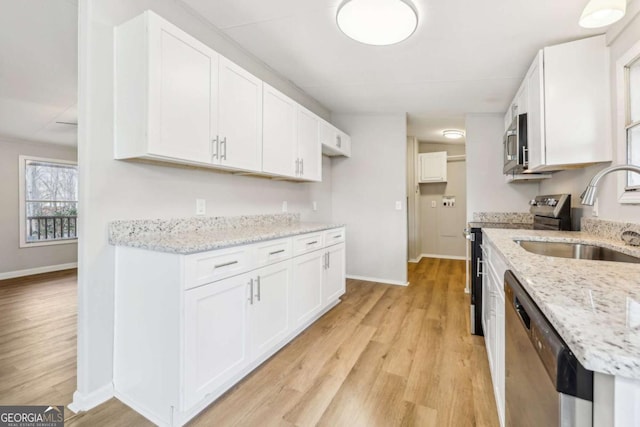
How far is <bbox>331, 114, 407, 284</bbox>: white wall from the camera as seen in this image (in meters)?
3.98

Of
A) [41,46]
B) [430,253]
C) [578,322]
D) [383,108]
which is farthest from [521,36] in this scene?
[430,253]

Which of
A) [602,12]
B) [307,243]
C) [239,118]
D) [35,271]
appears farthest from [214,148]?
[35,271]

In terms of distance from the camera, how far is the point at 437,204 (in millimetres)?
6020

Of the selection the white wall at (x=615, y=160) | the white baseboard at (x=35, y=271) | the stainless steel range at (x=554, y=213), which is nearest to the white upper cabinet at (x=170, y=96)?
the white wall at (x=615, y=160)

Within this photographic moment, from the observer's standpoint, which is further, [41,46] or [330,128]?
[330,128]

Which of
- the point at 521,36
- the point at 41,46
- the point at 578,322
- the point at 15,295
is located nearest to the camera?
the point at 578,322

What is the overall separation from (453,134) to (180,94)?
4.51 meters

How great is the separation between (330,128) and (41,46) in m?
2.66


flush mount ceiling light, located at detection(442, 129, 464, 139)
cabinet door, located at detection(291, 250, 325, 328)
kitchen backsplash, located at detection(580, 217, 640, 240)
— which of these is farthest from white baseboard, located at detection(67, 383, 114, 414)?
flush mount ceiling light, located at detection(442, 129, 464, 139)

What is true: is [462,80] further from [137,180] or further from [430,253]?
[430,253]

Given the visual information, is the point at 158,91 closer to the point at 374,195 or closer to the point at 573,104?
the point at 573,104

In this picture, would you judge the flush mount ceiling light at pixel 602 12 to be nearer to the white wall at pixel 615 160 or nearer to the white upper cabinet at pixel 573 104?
the white wall at pixel 615 160

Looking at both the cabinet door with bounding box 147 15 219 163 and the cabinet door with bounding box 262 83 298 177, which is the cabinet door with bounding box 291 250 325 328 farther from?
the cabinet door with bounding box 147 15 219 163

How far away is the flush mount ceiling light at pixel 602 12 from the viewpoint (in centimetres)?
134
